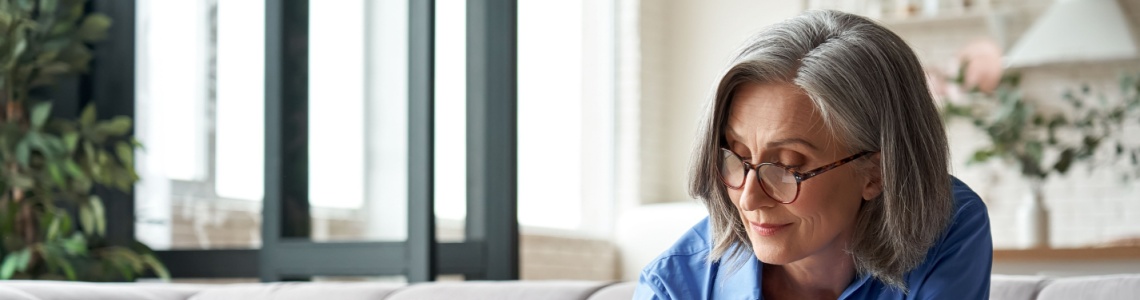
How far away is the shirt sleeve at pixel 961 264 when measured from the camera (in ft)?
5.08

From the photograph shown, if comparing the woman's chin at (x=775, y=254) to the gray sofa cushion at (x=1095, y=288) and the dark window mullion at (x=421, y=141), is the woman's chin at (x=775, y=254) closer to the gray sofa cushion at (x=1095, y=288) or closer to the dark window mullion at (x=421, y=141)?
the gray sofa cushion at (x=1095, y=288)

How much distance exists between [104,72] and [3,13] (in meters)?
0.51

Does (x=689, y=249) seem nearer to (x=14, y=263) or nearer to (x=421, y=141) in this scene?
(x=421, y=141)

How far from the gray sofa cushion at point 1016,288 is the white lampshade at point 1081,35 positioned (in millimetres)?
4852

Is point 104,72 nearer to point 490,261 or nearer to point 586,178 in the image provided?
point 490,261

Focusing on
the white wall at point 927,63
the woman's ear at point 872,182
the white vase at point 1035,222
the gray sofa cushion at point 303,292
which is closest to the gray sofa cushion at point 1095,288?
the woman's ear at point 872,182

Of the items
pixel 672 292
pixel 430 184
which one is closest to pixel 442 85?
pixel 430 184

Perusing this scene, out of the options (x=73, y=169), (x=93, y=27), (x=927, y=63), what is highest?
(x=93, y=27)

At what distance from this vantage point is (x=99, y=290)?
2307 millimetres

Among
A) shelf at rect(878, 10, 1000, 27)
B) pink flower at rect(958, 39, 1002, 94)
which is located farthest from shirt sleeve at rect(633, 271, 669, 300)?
shelf at rect(878, 10, 1000, 27)

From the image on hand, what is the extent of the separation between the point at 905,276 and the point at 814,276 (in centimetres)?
15

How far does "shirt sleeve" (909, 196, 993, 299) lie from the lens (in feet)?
5.08

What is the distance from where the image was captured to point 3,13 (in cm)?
312

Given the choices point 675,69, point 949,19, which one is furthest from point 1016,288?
point 675,69
